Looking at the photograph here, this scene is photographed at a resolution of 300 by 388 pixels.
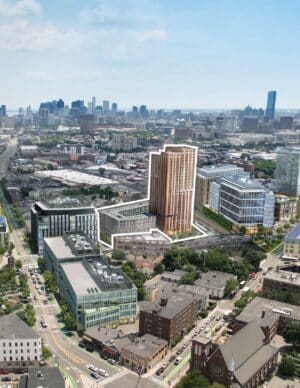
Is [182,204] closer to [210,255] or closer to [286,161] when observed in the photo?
[210,255]

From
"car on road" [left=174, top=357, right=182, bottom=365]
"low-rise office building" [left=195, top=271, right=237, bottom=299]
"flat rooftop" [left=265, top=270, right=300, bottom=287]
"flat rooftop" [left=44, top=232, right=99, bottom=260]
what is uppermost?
"flat rooftop" [left=44, top=232, right=99, bottom=260]

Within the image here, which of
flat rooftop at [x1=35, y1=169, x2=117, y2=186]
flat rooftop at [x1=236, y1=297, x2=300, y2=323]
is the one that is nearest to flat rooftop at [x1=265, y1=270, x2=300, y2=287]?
flat rooftop at [x1=236, y1=297, x2=300, y2=323]

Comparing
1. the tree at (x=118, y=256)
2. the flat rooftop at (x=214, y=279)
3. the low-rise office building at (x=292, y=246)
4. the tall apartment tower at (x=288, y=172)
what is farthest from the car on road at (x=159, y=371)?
the tall apartment tower at (x=288, y=172)

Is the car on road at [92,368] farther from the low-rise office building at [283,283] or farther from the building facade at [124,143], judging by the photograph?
the building facade at [124,143]

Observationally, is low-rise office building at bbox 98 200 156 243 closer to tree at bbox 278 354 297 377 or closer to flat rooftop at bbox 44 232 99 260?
flat rooftop at bbox 44 232 99 260

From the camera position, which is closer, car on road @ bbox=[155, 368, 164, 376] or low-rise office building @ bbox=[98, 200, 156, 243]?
car on road @ bbox=[155, 368, 164, 376]
